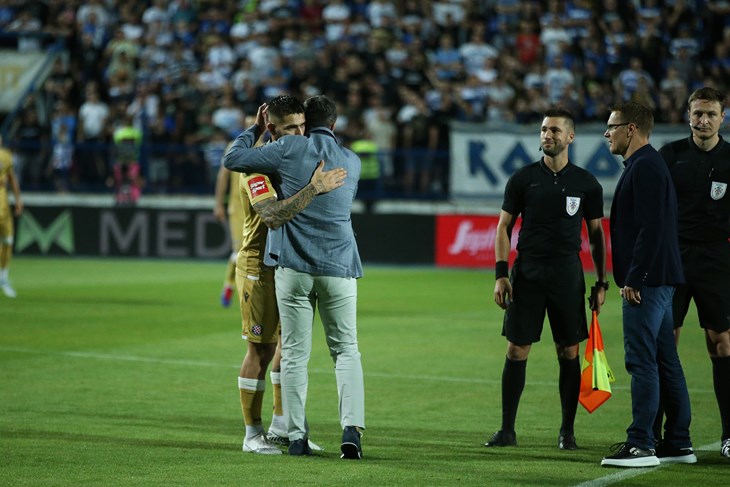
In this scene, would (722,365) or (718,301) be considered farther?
(722,365)

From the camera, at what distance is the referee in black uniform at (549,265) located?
8242 millimetres

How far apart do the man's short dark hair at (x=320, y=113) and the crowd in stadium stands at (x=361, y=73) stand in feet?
50.0

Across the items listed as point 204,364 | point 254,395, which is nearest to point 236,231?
point 204,364

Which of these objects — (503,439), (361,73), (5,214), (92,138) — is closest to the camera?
(503,439)

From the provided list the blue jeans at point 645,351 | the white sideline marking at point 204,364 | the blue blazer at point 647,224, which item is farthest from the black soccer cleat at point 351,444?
the white sideline marking at point 204,364

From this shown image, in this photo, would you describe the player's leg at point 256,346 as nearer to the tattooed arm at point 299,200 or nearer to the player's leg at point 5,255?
the tattooed arm at point 299,200

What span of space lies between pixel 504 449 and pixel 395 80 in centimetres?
1792

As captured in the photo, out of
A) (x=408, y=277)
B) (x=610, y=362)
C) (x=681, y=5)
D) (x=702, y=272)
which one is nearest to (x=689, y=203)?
(x=702, y=272)

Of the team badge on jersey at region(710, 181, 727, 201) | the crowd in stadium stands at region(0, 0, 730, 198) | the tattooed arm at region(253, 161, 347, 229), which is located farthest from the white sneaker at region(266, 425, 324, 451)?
the crowd in stadium stands at region(0, 0, 730, 198)

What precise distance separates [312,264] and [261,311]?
0.63 meters

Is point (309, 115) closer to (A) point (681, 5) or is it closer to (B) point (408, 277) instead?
(B) point (408, 277)

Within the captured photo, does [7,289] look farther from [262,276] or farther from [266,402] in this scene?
[262,276]

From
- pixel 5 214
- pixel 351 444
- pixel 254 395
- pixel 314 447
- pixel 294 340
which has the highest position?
pixel 294 340

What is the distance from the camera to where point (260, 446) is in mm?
7867
